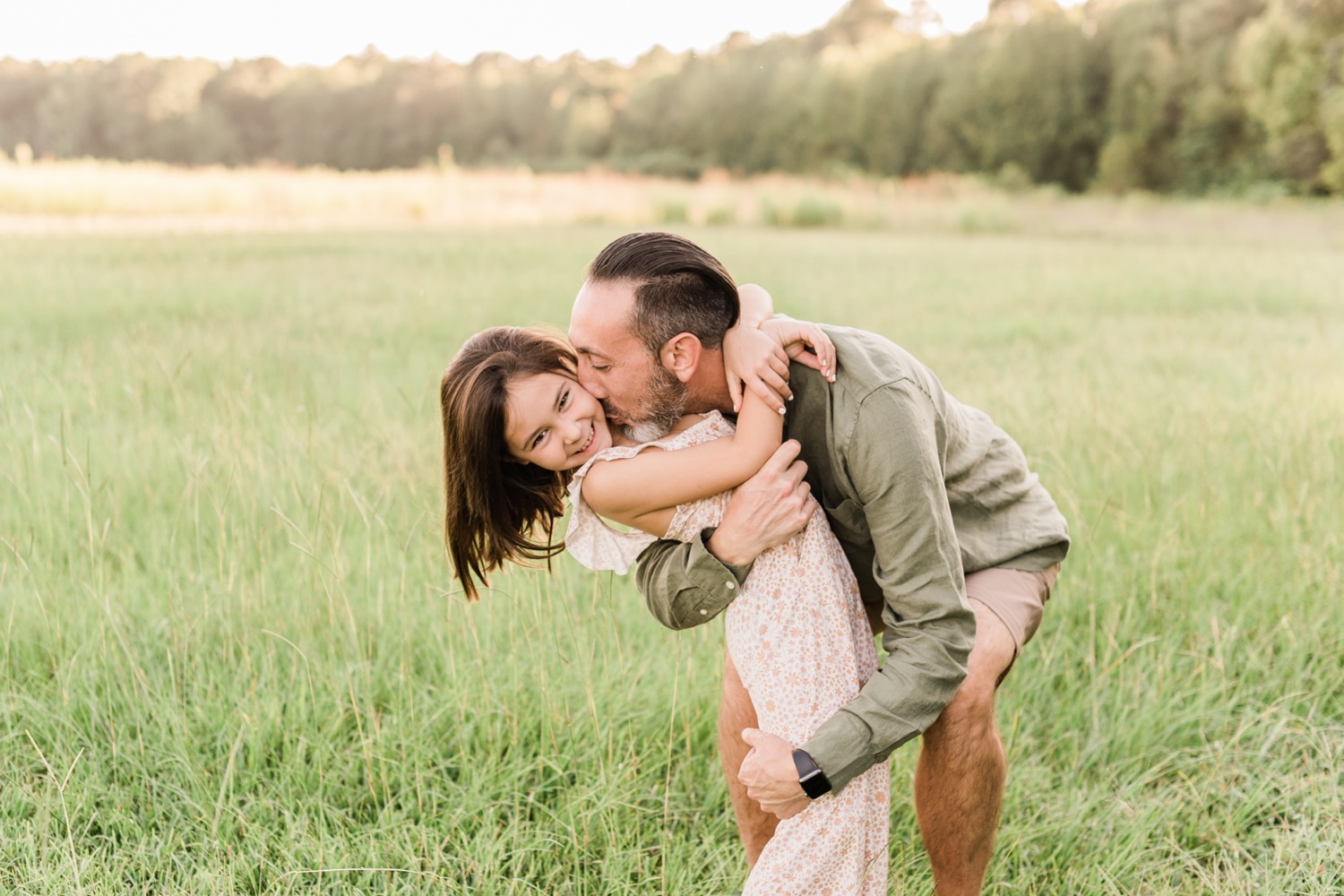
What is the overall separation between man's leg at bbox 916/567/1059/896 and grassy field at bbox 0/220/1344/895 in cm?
26

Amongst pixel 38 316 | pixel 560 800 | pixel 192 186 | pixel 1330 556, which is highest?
pixel 192 186

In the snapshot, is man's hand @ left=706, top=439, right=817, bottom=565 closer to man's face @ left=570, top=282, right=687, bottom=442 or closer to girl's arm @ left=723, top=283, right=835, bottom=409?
girl's arm @ left=723, top=283, right=835, bottom=409

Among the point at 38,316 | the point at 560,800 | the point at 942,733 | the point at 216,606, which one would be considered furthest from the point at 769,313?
the point at 38,316

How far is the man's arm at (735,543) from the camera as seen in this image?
6.42 feet

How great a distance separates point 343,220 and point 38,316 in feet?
37.4

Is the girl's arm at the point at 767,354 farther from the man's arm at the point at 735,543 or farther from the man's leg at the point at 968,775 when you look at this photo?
the man's leg at the point at 968,775

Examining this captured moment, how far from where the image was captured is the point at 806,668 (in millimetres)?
1976

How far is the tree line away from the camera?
3425 cm

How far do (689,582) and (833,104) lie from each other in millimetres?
49752

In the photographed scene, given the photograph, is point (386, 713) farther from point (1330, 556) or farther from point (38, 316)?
point (38, 316)

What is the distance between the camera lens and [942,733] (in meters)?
2.12

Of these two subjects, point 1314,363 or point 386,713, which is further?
point 1314,363

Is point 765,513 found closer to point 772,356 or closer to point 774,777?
point 772,356

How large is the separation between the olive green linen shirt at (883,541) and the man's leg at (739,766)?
1.02 feet
